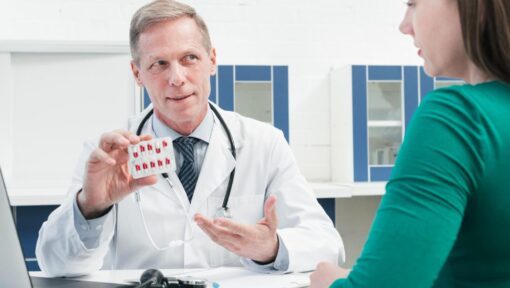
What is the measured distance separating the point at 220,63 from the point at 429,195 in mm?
2491

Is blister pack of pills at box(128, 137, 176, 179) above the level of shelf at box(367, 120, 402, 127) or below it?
below

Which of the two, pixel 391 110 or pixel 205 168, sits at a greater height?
pixel 391 110

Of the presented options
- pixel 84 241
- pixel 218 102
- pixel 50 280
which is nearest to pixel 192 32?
pixel 84 241

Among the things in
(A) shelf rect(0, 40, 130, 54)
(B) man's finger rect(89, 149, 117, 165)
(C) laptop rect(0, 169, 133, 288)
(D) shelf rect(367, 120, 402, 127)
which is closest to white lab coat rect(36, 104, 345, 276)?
(B) man's finger rect(89, 149, 117, 165)

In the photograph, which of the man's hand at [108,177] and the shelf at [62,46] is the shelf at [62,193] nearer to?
the shelf at [62,46]

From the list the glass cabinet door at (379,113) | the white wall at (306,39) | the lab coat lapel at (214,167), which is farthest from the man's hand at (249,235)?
the white wall at (306,39)

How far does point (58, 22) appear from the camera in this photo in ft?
9.17

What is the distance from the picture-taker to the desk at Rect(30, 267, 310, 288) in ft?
3.26

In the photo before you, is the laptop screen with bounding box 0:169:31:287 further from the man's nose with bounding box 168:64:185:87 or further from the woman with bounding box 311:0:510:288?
the man's nose with bounding box 168:64:185:87

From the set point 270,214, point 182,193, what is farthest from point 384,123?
point 270,214

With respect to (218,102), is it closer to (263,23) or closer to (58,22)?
(263,23)

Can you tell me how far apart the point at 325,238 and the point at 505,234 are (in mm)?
746

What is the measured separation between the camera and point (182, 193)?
4.33ft

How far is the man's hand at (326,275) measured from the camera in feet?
2.13
